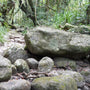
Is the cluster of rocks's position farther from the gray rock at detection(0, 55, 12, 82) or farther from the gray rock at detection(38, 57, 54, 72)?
the gray rock at detection(0, 55, 12, 82)

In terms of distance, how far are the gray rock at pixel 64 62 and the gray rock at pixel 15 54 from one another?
769 millimetres

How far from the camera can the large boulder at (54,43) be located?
348 centimetres

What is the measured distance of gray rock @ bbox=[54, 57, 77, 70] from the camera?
140 inches

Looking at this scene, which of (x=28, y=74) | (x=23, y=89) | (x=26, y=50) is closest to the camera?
(x=23, y=89)

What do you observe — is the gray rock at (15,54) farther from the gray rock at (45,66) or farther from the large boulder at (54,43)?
the gray rock at (45,66)

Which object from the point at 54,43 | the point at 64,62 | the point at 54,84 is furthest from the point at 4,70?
the point at 64,62

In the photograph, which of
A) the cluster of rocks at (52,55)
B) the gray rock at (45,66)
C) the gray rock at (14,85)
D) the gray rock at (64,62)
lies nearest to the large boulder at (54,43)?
the cluster of rocks at (52,55)

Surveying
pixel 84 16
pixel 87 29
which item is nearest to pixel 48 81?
pixel 87 29

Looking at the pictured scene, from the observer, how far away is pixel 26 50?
3.80 m

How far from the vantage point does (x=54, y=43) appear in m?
3.55

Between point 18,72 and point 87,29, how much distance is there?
2583mm

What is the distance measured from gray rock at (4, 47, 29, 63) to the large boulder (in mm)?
193

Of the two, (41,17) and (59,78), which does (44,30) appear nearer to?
(59,78)

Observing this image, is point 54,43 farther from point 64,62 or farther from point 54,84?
point 54,84
